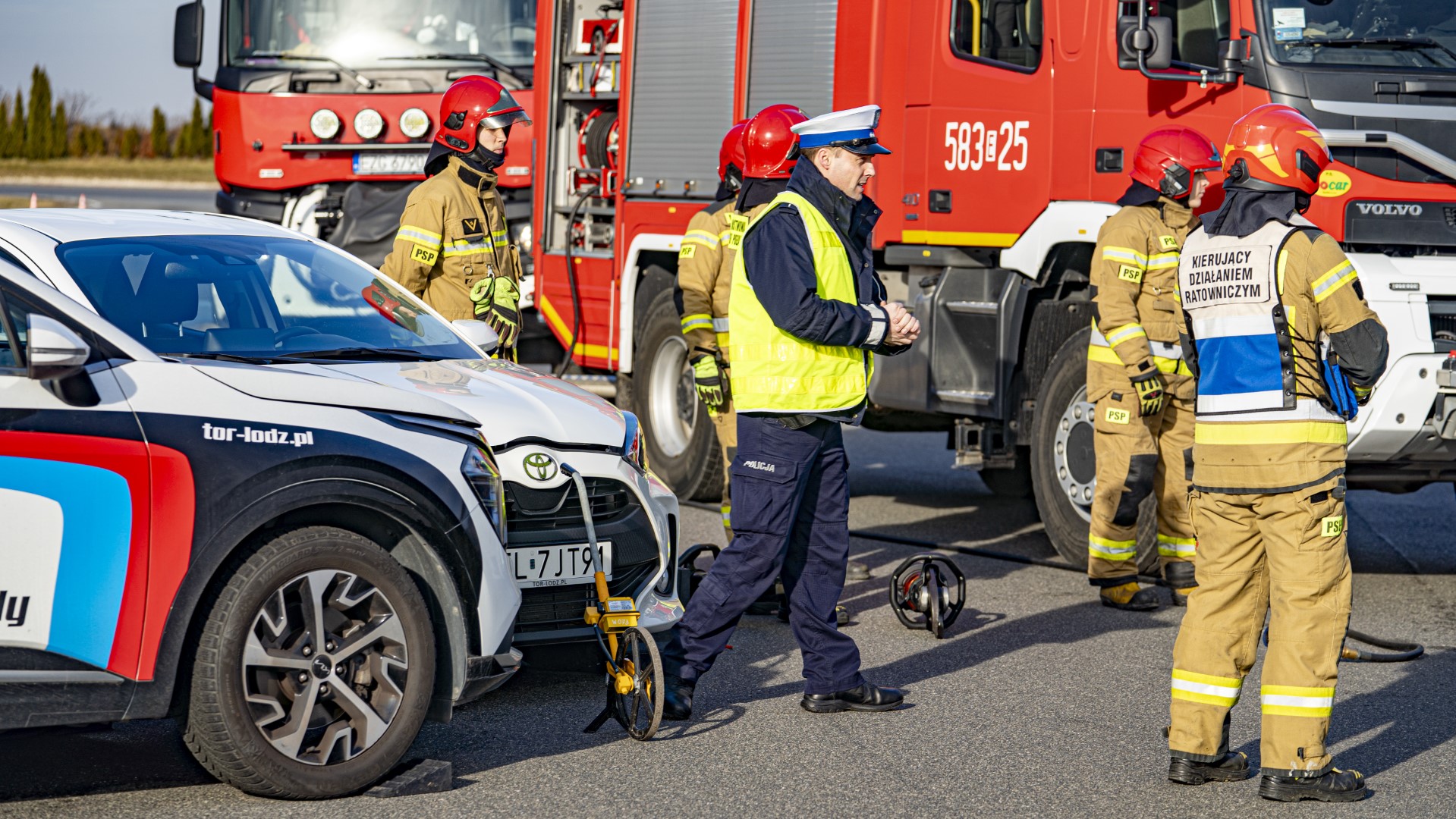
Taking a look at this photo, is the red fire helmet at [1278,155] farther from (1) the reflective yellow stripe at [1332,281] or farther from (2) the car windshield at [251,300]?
(2) the car windshield at [251,300]

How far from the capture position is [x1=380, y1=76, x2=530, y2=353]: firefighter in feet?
24.5

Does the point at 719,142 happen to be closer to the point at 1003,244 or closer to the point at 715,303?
the point at 1003,244

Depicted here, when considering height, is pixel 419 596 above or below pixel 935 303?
below

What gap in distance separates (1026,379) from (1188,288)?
3.53 meters

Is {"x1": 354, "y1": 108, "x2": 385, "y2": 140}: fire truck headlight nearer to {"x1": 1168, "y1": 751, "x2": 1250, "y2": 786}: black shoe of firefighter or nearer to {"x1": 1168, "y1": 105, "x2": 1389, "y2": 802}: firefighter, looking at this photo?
{"x1": 1168, "y1": 105, "x2": 1389, "y2": 802}: firefighter

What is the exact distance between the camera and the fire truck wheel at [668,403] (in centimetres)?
1045

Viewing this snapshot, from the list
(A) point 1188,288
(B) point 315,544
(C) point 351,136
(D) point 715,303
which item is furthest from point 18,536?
(C) point 351,136

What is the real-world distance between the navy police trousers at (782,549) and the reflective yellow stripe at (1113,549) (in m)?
2.15

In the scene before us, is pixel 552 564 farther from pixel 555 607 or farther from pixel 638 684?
pixel 638 684

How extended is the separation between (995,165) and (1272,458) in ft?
13.3

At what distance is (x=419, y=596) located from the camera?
16.3 feet

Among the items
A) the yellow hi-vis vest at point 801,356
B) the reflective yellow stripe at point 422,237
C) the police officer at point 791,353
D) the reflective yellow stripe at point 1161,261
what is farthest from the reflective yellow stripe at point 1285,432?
the reflective yellow stripe at point 422,237

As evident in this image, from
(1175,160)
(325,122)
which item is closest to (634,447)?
(1175,160)

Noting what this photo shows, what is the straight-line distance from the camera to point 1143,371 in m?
7.60
